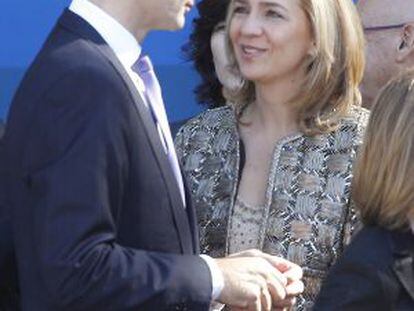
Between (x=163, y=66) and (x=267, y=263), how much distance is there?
1.72 metres

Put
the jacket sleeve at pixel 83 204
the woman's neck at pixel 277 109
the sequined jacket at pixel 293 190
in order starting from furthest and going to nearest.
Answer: the woman's neck at pixel 277 109 → the sequined jacket at pixel 293 190 → the jacket sleeve at pixel 83 204

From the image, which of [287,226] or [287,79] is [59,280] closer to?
[287,226]

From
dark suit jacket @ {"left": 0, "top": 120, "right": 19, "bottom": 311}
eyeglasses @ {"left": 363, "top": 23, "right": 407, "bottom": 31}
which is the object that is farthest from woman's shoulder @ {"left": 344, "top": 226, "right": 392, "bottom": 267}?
eyeglasses @ {"left": 363, "top": 23, "right": 407, "bottom": 31}

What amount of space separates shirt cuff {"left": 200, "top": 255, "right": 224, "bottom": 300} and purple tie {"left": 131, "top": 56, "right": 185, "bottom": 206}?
14 cm

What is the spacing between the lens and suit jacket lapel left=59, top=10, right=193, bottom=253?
1700 millimetres

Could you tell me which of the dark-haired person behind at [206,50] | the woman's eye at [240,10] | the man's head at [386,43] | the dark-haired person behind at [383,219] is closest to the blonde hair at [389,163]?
the dark-haired person behind at [383,219]

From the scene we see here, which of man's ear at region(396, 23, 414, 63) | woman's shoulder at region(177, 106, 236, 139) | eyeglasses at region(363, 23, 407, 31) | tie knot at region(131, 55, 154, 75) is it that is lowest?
woman's shoulder at region(177, 106, 236, 139)

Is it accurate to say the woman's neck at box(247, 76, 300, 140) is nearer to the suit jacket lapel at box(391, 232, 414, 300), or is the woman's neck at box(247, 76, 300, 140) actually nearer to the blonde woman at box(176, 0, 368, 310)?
the blonde woman at box(176, 0, 368, 310)

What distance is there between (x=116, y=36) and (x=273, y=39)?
2.14 ft

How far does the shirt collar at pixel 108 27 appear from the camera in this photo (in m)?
1.75

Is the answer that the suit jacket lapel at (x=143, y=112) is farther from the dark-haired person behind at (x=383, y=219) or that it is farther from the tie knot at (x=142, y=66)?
the dark-haired person behind at (x=383, y=219)

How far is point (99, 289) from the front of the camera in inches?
63.9

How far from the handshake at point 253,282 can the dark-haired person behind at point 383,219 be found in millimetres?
100

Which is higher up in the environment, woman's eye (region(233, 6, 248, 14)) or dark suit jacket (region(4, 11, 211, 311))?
woman's eye (region(233, 6, 248, 14))
